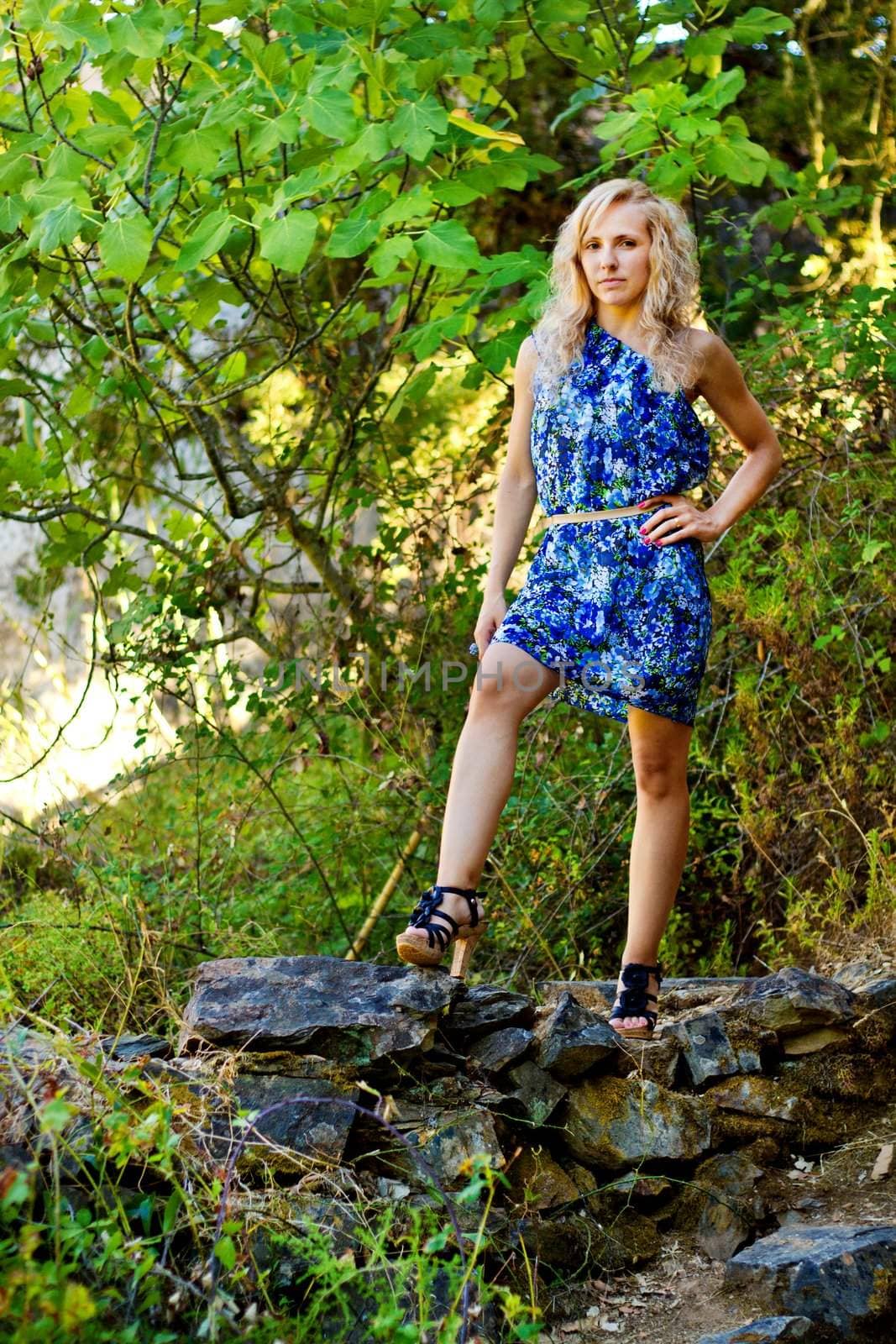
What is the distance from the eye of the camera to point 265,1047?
8.09 feet

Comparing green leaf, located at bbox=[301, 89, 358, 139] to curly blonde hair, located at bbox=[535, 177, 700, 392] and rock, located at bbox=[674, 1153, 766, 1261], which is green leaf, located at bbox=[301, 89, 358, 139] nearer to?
curly blonde hair, located at bbox=[535, 177, 700, 392]

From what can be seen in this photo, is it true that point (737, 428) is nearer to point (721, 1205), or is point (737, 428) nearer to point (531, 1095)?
point (531, 1095)

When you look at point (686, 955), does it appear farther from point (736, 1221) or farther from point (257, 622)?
point (257, 622)

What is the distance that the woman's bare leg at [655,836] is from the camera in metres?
2.75

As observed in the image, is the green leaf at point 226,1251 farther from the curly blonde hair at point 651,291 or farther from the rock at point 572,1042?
the curly blonde hair at point 651,291

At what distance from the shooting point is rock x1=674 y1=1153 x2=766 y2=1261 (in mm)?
2434

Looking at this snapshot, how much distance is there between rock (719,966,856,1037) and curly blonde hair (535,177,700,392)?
1.35 meters

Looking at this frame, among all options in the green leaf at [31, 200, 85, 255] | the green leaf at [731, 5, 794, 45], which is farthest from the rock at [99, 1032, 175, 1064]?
the green leaf at [731, 5, 794, 45]

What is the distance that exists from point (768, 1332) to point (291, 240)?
2239mm

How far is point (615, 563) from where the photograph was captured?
2691mm

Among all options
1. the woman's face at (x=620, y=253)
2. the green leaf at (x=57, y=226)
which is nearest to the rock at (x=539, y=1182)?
the woman's face at (x=620, y=253)

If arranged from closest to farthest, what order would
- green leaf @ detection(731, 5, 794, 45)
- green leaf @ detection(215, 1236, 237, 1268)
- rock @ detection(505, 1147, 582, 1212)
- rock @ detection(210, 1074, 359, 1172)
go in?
green leaf @ detection(215, 1236, 237, 1268) → rock @ detection(210, 1074, 359, 1172) → rock @ detection(505, 1147, 582, 1212) → green leaf @ detection(731, 5, 794, 45)

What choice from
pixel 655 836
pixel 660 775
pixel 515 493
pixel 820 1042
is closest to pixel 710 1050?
pixel 820 1042

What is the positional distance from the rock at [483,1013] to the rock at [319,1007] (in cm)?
9
